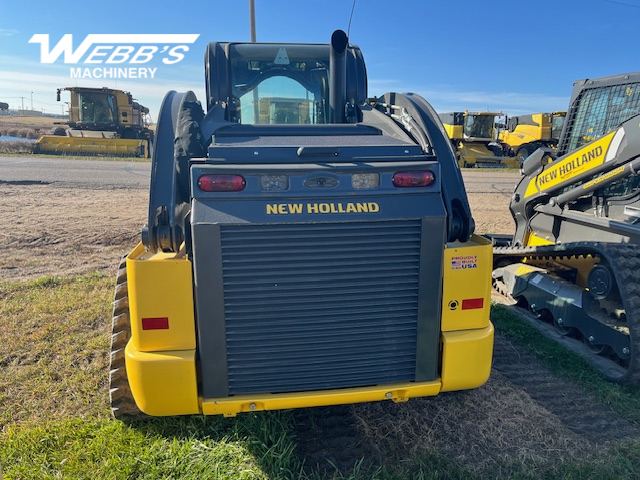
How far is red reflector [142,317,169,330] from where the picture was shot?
104 inches

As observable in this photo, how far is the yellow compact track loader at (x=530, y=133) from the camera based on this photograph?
25609 millimetres

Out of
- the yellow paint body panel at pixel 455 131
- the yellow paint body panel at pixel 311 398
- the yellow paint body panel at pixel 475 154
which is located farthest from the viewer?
the yellow paint body panel at pixel 455 131

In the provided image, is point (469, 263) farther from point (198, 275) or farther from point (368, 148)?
point (198, 275)

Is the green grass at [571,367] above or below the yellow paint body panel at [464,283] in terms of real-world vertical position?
below

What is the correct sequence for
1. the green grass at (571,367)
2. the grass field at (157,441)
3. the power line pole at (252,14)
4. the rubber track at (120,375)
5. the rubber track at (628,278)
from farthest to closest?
the power line pole at (252,14), the rubber track at (628,278), the green grass at (571,367), the rubber track at (120,375), the grass field at (157,441)

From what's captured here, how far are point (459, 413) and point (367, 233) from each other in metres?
1.57

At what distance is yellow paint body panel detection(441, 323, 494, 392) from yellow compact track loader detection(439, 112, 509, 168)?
2356 cm

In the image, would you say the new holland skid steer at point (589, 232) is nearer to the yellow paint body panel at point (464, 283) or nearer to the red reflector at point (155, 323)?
the yellow paint body panel at point (464, 283)

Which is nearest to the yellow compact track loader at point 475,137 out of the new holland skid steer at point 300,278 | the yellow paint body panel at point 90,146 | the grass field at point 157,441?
the yellow paint body panel at point 90,146

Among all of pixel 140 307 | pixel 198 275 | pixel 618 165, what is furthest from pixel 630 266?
pixel 140 307

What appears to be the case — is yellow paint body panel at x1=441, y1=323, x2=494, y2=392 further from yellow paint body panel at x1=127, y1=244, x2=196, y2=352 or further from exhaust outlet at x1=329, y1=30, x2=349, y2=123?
exhaust outlet at x1=329, y1=30, x2=349, y2=123

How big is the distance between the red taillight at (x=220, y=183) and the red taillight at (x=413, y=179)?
0.84m

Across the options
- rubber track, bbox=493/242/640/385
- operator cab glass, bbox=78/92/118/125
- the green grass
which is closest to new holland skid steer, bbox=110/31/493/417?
the green grass

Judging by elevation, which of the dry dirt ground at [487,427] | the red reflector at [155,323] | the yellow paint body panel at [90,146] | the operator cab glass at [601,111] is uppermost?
the operator cab glass at [601,111]
